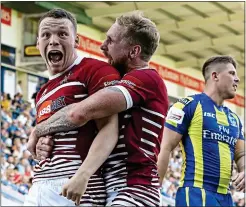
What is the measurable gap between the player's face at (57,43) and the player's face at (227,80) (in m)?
2.23

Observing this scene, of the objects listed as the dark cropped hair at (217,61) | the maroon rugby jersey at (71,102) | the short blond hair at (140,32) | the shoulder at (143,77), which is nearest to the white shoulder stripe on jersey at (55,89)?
the maroon rugby jersey at (71,102)

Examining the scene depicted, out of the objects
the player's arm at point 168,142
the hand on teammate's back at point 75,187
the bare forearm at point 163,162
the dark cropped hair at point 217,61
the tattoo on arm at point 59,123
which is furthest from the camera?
the dark cropped hair at point 217,61

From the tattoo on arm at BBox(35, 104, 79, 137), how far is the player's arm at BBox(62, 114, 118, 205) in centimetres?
13

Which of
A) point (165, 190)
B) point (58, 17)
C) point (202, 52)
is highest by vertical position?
point (202, 52)

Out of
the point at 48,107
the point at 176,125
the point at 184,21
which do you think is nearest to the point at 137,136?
the point at 48,107

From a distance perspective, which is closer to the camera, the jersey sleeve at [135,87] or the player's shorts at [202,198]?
the jersey sleeve at [135,87]

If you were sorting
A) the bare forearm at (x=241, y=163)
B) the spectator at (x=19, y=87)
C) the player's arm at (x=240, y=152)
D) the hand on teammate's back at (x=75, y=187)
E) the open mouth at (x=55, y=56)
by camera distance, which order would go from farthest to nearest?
1. the spectator at (x=19, y=87)
2. the player's arm at (x=240, y=152)
3. the bare forearm at (x=241, y=163)
4. the open mouth at (x=55, y=56)
5. the hand on teammate's back at (x=75, y=187)

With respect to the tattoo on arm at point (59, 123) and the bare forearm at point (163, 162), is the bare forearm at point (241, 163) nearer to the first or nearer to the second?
the bare forearm at point (163, 162)

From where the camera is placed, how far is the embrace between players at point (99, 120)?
3383 mm

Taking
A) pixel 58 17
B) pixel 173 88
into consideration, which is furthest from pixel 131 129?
pixel 173 88

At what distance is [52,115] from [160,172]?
1.83 m

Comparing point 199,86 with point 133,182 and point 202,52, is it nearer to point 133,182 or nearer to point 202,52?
point 202,52

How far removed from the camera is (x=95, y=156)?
3.31 m

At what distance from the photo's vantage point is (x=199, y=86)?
3300 cm
